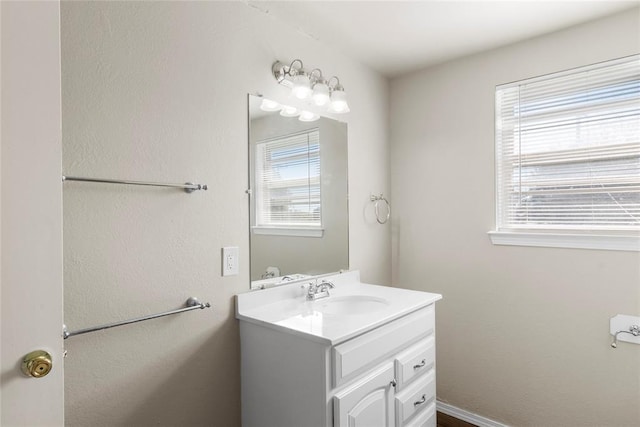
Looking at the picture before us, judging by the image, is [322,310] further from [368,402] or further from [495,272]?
[495,272]

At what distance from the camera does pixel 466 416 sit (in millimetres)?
2289

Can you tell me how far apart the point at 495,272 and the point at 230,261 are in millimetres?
1548

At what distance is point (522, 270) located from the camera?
2100 millimetres

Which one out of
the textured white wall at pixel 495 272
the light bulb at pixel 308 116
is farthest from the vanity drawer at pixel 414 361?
the light bulb at pixel 308 116

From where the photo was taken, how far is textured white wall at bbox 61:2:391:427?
1.18 m

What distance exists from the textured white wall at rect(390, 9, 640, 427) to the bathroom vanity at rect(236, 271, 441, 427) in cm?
56

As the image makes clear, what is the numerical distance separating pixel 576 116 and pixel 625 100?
0.20 meters

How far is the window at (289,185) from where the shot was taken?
1.75 metres

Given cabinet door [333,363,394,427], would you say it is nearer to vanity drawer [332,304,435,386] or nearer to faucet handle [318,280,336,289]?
vanity drawer [332,304,435,386]

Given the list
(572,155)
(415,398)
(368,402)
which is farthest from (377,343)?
(572,155)

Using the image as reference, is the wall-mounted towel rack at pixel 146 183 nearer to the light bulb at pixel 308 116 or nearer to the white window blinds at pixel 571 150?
the light bulb at pixel 308 116

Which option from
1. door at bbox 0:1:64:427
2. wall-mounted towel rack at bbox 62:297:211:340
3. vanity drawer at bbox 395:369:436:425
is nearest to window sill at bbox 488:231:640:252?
vanity drawer at bbox 395:369:436:425

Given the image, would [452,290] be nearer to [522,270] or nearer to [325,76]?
[522,270]

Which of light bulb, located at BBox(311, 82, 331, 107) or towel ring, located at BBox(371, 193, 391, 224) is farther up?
light bulb, located at BBox(311, 82, 331, 107)
